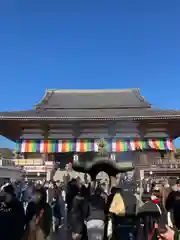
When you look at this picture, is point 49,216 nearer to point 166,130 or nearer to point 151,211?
point 151,211

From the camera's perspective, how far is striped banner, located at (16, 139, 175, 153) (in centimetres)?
2177

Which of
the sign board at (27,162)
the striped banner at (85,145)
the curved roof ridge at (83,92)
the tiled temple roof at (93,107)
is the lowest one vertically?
the sign board at (27,162)

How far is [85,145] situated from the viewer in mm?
21984

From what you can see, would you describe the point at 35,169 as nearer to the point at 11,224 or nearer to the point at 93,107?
the point at 93,107

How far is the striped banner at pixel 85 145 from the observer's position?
21.8 metres

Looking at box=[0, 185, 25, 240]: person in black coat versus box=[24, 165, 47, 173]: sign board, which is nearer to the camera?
box=[0, 185, 25, 240]: person in black coat

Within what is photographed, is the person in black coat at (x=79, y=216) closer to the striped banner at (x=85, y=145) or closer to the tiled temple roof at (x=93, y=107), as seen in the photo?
the tiled temple roof at (x=93, y=107)

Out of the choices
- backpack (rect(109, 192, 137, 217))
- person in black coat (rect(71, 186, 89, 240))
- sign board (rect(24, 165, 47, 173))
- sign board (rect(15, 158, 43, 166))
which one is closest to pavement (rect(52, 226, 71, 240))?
person in black coat (rect(71, 186, 89, 240))

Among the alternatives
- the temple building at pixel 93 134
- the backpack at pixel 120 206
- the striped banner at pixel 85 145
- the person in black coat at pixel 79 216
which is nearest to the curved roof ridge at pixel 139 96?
the temple building at pixel 93 134

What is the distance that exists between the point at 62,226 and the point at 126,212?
510 centimetres

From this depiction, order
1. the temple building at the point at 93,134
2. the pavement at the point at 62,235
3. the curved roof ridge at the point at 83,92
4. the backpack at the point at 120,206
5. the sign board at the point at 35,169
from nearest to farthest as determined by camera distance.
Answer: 1. the backpack at the point at 120,206
2. the pavement at the point at 62,235
3. the sign board at the point at 35,169
4. the temple building at the point at 93,134
5. the curved roof ridge at the point at 83,92

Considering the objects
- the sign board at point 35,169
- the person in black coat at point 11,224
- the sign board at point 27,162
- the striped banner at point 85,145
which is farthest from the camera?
the striped banner at point 85,145

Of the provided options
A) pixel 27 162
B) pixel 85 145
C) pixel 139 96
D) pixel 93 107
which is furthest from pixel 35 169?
pixel 139 96

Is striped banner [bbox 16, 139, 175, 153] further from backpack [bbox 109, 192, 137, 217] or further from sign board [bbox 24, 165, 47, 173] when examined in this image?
backpack [bbox 109, 192, 137, 217]
